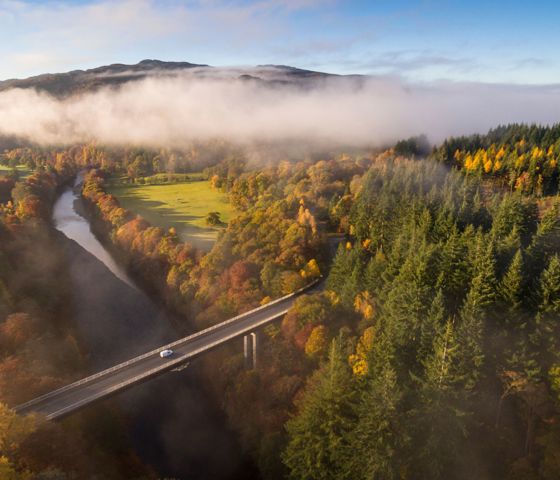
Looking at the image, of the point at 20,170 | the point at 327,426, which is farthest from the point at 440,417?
the point at 20,170

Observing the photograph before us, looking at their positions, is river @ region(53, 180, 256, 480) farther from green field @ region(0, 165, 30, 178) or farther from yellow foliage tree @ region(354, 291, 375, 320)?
green field @ region(0, 165, 30, 178)

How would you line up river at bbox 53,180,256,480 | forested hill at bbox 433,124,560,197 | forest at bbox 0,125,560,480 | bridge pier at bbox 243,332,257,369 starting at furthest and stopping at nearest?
1. forested hill at bbox 433,124,560,197
2. bridge pier at bbox 243,332,257,369
3. river at bbox 53,180,256,480
4. forest at bbox 0,125,560,480

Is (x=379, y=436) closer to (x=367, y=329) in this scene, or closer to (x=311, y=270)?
(x=367, y=329)

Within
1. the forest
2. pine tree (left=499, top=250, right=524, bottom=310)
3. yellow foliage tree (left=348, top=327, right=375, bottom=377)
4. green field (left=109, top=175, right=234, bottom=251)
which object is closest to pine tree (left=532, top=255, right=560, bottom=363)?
the forest

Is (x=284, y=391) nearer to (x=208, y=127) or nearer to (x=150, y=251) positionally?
(x=150, y=251)

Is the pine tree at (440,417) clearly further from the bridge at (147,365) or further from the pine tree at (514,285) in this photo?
the bridge at (147,365)
